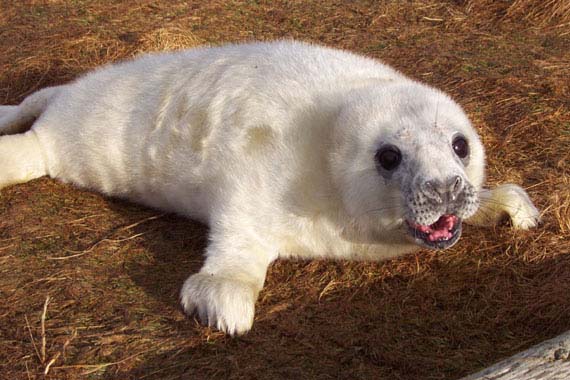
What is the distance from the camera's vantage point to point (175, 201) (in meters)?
4.37

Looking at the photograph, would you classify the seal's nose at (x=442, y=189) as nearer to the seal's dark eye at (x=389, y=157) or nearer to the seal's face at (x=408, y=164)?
the seal's face at (x=408, y=164)

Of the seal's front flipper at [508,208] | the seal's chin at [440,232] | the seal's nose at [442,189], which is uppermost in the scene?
the seal's nose at [442,189]

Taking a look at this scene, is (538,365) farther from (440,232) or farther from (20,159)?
(20,159)

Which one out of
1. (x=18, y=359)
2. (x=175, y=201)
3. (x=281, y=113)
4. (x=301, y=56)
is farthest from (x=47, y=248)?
(x=301, y=56)

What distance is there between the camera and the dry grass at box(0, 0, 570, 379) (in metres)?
3.34

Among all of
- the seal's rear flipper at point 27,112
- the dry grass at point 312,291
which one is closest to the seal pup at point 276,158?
the dry grass at point 312,291

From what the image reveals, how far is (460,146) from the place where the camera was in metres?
3.76

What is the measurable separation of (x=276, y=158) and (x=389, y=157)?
22.0 inches

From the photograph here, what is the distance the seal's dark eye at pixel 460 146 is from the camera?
3.73 metres

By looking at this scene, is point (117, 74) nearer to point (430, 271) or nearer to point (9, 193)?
point (9, 193)

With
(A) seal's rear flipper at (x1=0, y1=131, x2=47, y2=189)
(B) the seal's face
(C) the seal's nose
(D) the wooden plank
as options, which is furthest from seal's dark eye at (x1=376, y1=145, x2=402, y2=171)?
(A) seal's rear flipper at (x1=0, y1=131, x2=47, y2=189)

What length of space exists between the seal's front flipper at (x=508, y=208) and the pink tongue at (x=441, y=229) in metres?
0.68

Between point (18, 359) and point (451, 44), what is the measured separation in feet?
15.4

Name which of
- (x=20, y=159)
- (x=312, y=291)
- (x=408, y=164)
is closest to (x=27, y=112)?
(x=20, y=159)
